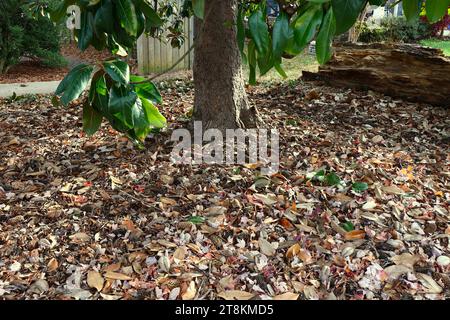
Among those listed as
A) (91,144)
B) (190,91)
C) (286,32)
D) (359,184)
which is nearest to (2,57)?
(190,91)

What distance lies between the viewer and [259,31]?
1.36 m

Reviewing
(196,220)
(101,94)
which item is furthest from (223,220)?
(101,94)

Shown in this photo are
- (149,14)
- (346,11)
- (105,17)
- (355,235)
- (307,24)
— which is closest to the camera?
(346,11)

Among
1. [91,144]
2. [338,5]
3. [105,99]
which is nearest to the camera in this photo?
[338,5]

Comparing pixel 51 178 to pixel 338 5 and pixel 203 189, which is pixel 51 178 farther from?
pixel 338 5

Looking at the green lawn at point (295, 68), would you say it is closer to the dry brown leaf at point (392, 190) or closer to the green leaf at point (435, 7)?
the dry brown leaf at point (392, 190)

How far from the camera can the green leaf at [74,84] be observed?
1403mm

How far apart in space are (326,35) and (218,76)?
197 cm

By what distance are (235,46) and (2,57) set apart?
16.1 ft

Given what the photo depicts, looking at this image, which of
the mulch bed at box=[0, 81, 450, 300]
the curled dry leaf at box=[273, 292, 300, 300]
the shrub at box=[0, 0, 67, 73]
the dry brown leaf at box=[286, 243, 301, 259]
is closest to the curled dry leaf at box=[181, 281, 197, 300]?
the mulch bed at box=[0, 81, 450, 300]

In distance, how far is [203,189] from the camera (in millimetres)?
2553

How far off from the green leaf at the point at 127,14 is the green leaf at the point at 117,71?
0.12 m

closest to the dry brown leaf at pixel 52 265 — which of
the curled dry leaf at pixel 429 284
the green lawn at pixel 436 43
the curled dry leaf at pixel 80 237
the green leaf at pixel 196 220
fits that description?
the curled dry leaf at pixel 80 237

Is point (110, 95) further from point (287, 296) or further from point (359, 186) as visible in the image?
point (359, 186)
